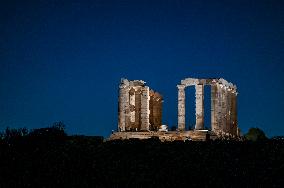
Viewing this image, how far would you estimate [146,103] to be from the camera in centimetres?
4875

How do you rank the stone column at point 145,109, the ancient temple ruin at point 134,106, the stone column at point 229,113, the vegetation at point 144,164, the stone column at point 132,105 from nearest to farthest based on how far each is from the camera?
1. the vegetation at point 144,164
2. the stone column at point 229,113
3. the stone column at point 145,109
4. the ancient temple ruin at point 134,106
5. the stone column at point 132,105

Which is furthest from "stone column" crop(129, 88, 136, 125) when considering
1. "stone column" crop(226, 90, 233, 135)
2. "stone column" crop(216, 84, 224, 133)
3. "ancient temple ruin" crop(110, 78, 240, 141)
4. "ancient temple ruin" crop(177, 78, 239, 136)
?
"stone column" crop(226, 90, 233, 135)

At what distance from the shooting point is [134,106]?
166ft

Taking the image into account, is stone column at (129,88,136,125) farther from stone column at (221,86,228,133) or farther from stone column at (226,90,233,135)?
stone column at (226,90,233,135)

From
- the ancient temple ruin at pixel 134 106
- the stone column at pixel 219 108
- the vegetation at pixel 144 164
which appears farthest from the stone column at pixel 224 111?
the vegetation at pixel 144 164

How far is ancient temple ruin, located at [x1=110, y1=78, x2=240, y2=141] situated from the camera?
43312 mm

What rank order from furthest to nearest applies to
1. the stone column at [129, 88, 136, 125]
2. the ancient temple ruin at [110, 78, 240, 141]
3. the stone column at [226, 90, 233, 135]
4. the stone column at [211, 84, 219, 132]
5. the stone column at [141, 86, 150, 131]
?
1. the stone column at [129, 88, 136, 125]
2. the stone column at [141, 86, 150, 131]
3. the stone column at [226, 90, 233, 135]
4. the stone column at [211, 84, 219, 132]
5. the ancient temple ruin at [110, 78, 240, 141]

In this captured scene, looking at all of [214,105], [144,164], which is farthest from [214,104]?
[144,164]

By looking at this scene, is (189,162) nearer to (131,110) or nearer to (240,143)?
(240,143)

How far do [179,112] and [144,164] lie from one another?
67.7 ft

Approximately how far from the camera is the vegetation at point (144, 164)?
85.0 ft

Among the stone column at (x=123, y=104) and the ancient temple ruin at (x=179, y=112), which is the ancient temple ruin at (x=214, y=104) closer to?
the ancient temple ruin at (x=179, y=112)

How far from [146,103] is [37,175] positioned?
870 inches

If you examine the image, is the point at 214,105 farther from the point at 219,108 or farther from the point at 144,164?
the point at 144,164
